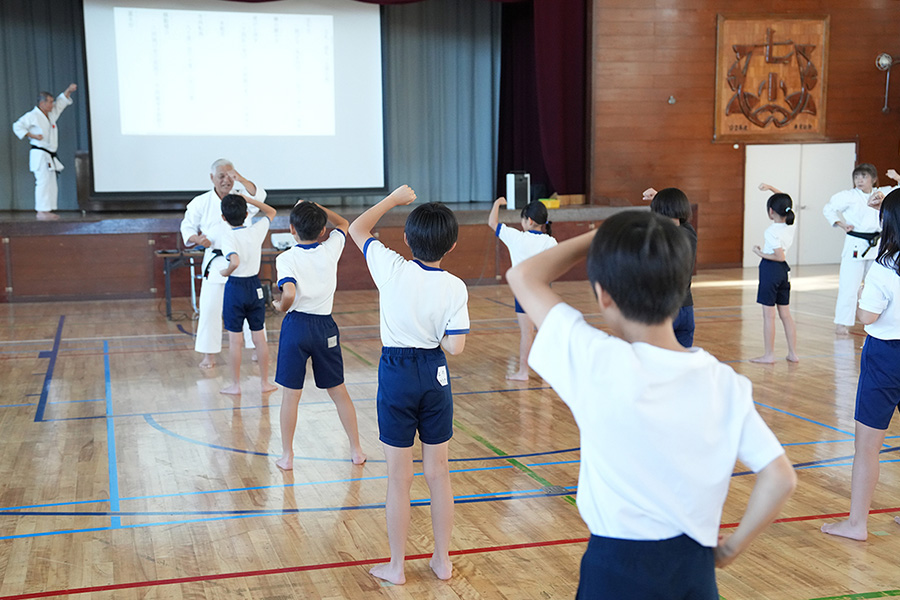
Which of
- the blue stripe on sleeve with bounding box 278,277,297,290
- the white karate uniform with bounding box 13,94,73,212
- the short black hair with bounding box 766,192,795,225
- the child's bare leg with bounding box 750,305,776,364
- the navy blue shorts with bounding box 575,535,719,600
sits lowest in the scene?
the child's bare leg with bounding box 750,305,776,364

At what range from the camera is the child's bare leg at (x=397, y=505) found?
9.55 feet

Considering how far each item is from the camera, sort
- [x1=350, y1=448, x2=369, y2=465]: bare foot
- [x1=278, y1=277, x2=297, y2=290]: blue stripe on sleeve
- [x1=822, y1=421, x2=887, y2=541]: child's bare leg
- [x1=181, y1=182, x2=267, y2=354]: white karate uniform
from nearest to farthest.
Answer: [x1=822, y1=421, x2=887, y2=541]: child's bare leg < [x1=278, y1=277, x2=297, y2=290]: blue stripe on sleeve < [x1=350, y1=448, x2=369, y2=465]: bare foot < [x1=181, y1=182, x2=267, y2=354]: white karate uniform

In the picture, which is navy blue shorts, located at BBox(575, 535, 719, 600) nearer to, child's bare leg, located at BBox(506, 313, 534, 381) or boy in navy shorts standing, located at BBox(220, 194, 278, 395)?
boy in navy shorts standing, located at BBox(220, 194, 278, 395)

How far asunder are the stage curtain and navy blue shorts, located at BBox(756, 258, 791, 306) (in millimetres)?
9919

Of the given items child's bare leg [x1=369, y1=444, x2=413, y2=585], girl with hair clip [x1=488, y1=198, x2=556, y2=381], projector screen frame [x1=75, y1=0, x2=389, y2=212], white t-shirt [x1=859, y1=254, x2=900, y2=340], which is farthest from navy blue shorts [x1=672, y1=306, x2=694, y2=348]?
projector screen frame [x1=75, y1=0, x2=389, y2=212]

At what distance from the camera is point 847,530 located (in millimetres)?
3328

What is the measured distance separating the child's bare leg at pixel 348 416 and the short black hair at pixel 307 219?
76cm

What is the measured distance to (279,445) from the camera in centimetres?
459

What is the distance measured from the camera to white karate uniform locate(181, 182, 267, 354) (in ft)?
20.7

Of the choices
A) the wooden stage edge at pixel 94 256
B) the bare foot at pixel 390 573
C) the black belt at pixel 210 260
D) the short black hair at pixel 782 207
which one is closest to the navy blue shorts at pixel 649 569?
the bare foot at pixel 390 573

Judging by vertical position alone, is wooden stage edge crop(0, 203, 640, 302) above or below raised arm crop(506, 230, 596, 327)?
below

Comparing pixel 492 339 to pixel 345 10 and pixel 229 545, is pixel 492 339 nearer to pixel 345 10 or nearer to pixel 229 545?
pixel 229 545

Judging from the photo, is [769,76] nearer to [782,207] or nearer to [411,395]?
[782,207]

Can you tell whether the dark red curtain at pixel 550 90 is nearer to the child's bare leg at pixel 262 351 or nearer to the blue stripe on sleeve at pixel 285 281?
the child's bare leg at pixel 262 351
